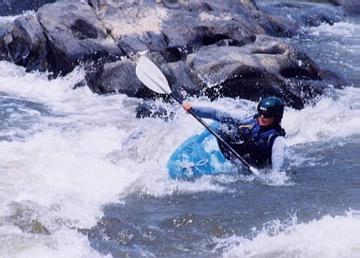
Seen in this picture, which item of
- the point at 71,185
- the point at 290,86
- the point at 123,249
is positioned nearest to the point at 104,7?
the point at 290,86

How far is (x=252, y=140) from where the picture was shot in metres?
6.85

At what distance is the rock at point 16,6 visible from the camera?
1978cm

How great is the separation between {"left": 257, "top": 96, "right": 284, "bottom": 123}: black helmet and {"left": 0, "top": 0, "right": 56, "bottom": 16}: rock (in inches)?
577

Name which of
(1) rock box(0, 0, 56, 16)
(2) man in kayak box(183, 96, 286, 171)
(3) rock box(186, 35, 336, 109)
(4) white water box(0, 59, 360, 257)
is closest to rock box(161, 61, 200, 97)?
(3) rock box(186, 35, 336, 109)

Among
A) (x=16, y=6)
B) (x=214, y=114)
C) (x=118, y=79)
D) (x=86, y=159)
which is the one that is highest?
(x=214, y=114)

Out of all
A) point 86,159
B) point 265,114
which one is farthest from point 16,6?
point 265,114

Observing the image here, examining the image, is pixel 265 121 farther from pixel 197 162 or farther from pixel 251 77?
pixel 251 77

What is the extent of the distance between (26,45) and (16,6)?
25.1 ft

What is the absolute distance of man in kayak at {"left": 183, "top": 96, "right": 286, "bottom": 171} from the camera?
6.68 m

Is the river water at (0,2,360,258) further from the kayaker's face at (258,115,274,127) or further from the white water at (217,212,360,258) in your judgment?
the kayaker's face at (258,115,274,127)

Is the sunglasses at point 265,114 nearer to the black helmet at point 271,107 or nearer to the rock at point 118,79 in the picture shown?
the black helmet at point 271,107

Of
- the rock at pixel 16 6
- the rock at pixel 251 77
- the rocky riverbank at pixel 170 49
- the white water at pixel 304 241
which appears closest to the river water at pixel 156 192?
the white water at pixel 304 241

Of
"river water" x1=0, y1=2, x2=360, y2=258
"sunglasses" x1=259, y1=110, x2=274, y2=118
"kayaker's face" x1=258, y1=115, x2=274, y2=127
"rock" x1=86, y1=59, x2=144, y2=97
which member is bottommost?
"rock" x1=86, y1=59, x2=144, y2=97

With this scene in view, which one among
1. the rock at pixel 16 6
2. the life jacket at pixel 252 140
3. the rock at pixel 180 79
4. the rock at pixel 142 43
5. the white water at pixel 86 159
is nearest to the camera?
the white water at pixel 86 159
